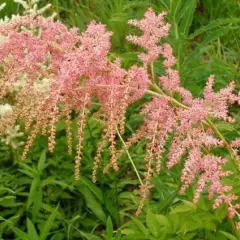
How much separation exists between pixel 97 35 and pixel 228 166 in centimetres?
109

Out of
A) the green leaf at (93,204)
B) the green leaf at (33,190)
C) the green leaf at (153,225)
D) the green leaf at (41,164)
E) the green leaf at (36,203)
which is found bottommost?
the green leaf at (153,225)

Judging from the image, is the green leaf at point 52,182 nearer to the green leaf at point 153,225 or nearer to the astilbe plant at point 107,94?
the green leaf at point 153,225

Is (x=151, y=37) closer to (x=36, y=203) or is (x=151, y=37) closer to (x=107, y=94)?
(x=107, y=94)

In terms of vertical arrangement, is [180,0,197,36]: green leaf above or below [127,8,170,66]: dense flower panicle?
above

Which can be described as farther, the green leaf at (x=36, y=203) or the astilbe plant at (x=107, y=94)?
the green leaf at (x=36, y=203)

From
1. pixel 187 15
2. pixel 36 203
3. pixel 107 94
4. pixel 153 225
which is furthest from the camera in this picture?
pixel 187 15

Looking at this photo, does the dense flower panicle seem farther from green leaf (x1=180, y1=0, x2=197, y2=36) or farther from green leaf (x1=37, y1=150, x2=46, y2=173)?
green leaf (x1=37, y1=150, x2=46, y2=173)

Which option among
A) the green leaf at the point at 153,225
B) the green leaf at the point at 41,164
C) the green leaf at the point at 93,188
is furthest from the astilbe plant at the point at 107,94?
the green leaf at the point at 93,188

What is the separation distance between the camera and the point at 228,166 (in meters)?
2.84

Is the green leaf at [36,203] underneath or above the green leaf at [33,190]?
underneath

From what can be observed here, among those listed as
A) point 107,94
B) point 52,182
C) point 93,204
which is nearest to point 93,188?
point 93,204

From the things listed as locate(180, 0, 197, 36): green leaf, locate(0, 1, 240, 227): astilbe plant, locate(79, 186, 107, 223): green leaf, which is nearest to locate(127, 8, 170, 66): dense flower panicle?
locate(0, 1, 240, 227): astilbe plant

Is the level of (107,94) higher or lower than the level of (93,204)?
higher

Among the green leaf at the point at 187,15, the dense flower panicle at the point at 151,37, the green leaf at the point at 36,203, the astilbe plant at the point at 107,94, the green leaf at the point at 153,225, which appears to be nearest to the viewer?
the astilbe plant at the point at 107,94
